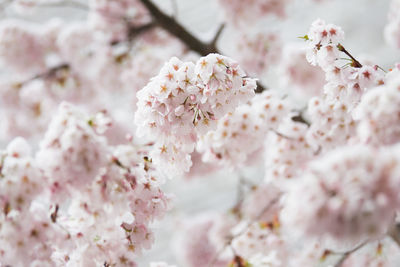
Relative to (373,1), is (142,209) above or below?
below

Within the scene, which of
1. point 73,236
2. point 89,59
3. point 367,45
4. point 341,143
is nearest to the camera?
point 73,236

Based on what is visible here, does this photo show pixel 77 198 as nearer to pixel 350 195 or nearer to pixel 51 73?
pixel 350 195

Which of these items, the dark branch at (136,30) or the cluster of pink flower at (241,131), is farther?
the dark branch at (136,30)

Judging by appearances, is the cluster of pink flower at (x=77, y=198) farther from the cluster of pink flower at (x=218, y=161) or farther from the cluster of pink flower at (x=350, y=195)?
the cluster of pink flower at (x=350, y=195)

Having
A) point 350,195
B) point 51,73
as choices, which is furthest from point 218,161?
point 51,73

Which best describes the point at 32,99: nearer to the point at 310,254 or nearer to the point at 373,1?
the point at 310,254

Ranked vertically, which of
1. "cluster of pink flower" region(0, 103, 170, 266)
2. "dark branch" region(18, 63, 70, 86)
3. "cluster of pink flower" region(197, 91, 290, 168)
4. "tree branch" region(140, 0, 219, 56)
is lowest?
"cluster of pink flower" region(0, 103, 170, 266)

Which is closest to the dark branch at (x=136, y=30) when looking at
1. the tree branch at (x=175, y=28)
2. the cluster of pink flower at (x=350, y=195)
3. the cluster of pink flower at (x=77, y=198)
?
the tree branch at (x=175, y=28)

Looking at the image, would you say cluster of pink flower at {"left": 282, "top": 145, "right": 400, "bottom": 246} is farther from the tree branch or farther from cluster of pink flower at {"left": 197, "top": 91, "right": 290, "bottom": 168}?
the tree branch

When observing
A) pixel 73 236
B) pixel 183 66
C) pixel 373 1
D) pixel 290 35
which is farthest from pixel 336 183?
pixel 373 1

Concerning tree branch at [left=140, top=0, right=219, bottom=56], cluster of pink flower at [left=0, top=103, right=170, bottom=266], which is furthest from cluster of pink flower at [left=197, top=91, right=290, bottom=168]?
tree branch at [left=140, top=0, right=219, bottom=56]

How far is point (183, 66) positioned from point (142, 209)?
0.90 feet

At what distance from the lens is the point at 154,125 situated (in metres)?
0.80

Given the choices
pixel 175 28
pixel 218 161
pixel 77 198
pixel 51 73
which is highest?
pixel 51 73
